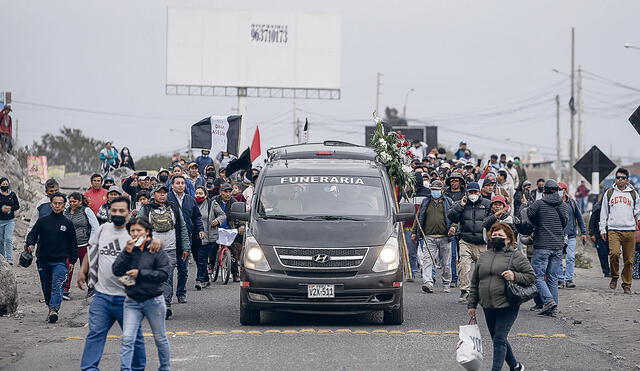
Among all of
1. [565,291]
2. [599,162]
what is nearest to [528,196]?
[599,162]

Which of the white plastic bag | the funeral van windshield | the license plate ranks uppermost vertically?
the funeral van windshield

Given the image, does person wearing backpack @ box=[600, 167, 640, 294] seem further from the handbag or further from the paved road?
the handbag

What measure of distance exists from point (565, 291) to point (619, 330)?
202 inches

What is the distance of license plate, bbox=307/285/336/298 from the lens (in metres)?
13.6

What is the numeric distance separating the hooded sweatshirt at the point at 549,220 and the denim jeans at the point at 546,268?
0.10 metres

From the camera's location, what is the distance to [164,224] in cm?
1491

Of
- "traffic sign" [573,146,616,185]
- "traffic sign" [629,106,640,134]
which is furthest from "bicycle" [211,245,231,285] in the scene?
"traffic sign" [629,106,640,134]

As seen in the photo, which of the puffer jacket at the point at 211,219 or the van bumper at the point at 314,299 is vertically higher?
the puffer jacket at the point at 211,219

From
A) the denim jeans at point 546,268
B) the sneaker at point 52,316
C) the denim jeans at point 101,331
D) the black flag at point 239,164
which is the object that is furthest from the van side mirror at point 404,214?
the black flag at point 239,164

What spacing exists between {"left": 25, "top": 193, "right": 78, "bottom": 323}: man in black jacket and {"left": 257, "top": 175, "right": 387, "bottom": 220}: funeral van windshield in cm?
278

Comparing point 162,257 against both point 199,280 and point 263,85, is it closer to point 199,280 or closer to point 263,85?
point 199,280

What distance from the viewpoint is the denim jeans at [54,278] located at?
584 inches

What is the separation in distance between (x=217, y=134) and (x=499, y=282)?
63.5ft

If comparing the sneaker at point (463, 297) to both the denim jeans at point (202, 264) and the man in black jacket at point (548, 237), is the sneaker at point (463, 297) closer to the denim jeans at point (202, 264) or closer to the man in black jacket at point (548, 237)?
the man in black jacket at point (548, 237)
